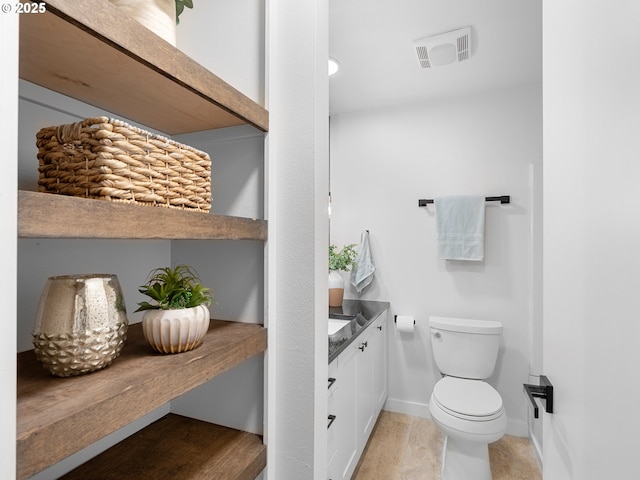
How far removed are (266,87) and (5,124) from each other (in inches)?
24.8

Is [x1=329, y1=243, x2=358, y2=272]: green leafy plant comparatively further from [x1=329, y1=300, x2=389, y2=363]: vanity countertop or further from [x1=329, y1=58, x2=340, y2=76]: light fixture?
[x1=329, y1=58, x2=340, y2=76]: light fixture

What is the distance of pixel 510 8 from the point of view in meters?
1.58

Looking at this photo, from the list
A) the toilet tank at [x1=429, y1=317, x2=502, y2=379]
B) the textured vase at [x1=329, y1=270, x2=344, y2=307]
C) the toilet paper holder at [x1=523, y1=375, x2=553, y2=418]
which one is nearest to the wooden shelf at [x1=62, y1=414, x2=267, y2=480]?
the toilet paper holder at [x1=523, y1=375, x2=553, y2=418]

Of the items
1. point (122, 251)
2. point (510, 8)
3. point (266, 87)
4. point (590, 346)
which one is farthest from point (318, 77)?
point (510, 8)

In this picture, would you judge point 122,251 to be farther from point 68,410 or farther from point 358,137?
point 358,137

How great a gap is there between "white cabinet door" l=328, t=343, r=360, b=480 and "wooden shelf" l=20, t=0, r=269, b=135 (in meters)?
1.13

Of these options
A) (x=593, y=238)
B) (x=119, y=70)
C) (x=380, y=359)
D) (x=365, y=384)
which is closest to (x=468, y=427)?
(x=365, y=384)

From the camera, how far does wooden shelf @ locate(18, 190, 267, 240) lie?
0.41 metres

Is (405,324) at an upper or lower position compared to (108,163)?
lower

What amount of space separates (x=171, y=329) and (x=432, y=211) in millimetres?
2247

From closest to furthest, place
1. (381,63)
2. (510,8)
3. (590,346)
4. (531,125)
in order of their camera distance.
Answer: (590,346)
(510,8)
(381,63)
(531,125)

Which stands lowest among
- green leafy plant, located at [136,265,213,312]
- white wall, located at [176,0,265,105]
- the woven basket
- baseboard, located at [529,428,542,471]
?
baseboard, located at [529,428,542,471]

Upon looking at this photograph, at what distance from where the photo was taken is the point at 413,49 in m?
1.92
